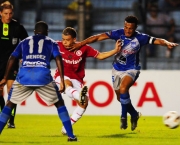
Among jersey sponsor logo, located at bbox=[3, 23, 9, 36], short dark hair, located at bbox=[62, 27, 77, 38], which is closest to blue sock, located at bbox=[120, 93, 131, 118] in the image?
short dark hair, located at bbox=[62, 27, 77, 38]

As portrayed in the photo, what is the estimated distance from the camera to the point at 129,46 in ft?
39.5

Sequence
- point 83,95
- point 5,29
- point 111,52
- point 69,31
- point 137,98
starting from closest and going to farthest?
point 83,95, point 111,52, point 69,31, point 5,29, point 137,98

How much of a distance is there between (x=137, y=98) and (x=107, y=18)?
94.9 inches

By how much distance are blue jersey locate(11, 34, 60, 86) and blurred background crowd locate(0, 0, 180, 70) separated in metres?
8.11

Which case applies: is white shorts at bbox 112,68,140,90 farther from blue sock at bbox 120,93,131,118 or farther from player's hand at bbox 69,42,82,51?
player's hand at bbox 69,42,82,51

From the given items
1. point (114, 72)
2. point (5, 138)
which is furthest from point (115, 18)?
point (5, 138)

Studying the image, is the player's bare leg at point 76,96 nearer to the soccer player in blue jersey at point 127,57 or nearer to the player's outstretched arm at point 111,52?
the player's outstretched arm at point 111,52

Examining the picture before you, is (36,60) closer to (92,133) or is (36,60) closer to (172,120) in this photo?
(92,133)

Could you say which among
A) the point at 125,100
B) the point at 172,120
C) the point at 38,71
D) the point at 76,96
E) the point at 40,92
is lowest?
the point at 172,120

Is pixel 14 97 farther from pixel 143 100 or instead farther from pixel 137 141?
pixel 143 100

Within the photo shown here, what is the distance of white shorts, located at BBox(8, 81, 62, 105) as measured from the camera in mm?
9477

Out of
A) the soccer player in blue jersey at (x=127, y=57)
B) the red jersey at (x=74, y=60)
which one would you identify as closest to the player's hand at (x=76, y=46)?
the red jersey at (x=74, y=60)

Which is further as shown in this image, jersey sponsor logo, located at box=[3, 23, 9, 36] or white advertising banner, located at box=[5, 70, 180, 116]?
white advertising banner, located at box=[5, 70, 180, 116]

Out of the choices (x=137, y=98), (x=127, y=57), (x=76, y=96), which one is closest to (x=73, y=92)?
(x=76, y=96)
